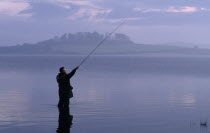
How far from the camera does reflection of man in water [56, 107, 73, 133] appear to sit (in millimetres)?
13752

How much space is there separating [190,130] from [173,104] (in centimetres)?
693

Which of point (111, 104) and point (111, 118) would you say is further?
point (111, 104)

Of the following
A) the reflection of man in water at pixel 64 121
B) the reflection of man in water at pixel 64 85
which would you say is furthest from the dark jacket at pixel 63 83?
the reflection of man in water at pixel 64 121

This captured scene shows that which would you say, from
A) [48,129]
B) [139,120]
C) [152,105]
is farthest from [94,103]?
[48,129]

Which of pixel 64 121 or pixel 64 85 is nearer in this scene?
pixel 64 121

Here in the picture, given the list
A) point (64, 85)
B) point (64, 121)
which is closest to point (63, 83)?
point (64, 85)

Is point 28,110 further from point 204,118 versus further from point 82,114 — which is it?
point 204,118

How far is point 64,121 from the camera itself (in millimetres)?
15320

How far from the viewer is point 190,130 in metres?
14.0

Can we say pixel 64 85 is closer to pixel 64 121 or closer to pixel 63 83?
pixel 63 83

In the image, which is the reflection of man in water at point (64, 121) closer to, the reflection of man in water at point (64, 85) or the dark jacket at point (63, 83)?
the reflection of man in water at point (64, 85)

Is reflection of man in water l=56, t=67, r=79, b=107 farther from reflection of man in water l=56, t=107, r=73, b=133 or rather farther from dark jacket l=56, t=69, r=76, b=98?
reflection of man in water l=56, t=107, r=73, b=133

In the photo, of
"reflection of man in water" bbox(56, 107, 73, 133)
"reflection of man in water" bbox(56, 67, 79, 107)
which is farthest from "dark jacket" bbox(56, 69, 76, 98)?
"reflection of man in water" bbox(56, 107, 73, 133)

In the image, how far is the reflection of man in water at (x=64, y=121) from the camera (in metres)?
13.8
